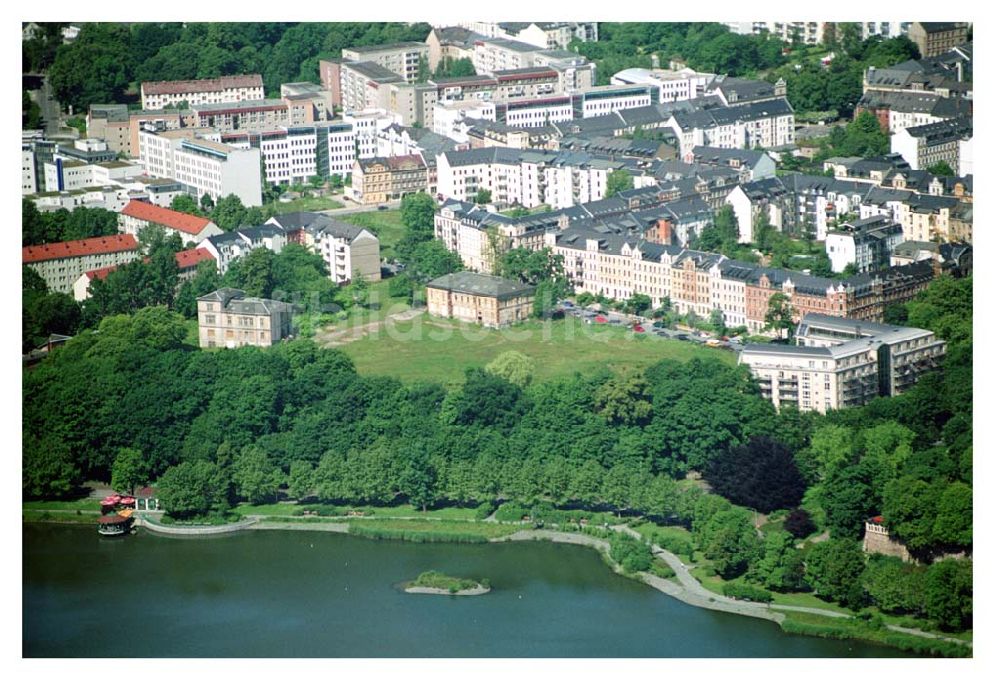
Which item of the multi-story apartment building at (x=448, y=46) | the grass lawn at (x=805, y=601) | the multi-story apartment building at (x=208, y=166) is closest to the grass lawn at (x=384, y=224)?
the multi-story apartment building at (x=208, y=166)

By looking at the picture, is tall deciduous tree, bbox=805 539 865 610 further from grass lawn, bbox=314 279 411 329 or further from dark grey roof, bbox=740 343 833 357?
grass lawn, bbox=314 279 411 329

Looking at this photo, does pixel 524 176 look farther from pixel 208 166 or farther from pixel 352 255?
pixel 208 166

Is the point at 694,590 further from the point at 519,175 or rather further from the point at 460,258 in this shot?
the point at 519,175

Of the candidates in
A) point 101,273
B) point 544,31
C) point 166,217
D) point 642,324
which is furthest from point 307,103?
point 642,324

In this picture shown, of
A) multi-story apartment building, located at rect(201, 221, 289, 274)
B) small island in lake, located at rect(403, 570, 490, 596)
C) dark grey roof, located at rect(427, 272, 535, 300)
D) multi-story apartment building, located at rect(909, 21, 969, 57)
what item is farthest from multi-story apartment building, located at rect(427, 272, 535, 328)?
multi-story apartment building, located at rect(909, 21, 969, 57)

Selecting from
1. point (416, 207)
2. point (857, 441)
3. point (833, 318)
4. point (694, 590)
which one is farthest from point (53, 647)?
point (416, 207)

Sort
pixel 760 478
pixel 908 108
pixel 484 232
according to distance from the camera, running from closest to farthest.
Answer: pixel 760 478, pixel 484 232, pixel 908 108

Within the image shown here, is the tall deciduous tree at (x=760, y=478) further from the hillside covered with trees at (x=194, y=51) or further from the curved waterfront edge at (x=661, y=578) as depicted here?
the hillside covered with trees at (x=194, y=51)
